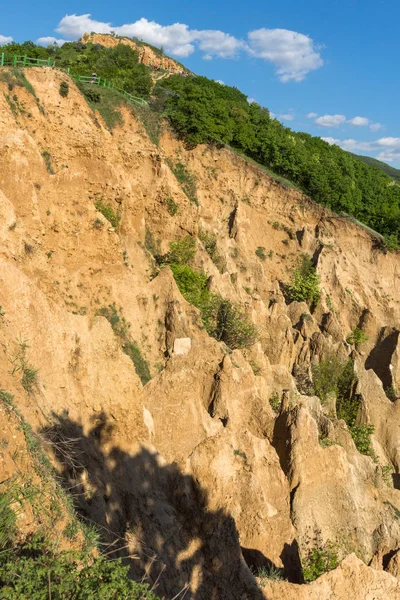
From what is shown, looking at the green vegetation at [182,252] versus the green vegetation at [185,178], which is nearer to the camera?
the green vegetation at [182,252]

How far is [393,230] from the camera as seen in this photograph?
1615 inches

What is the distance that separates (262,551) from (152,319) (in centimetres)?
1012

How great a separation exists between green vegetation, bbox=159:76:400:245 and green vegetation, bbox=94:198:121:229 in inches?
538

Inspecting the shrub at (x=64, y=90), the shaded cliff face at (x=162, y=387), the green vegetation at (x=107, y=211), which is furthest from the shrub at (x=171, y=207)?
the shrub at (x=64, y=90)

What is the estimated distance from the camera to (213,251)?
3130 centimetres

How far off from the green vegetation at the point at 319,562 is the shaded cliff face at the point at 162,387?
0.98 ft

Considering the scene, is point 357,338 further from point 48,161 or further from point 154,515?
point 154,515

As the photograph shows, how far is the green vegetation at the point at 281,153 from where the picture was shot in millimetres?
35781

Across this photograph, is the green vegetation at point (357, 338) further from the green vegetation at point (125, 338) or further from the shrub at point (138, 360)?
the green vegetation at point (125, 338)

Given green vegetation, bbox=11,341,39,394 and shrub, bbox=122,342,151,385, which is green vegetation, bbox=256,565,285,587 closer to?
green vegetation, bbox=11,341,39,394

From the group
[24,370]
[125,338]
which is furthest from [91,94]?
[24,370]

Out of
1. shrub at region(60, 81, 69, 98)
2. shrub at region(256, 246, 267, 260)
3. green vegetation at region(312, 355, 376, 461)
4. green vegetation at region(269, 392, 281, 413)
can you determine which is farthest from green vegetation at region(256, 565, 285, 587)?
shrub at region(256, 246, 267, 260)

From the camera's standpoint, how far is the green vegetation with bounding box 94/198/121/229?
2358cm

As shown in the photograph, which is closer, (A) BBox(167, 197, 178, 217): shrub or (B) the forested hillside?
(A) BBox(167, 197, 178, 217): shrub
